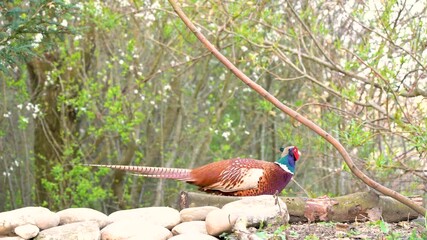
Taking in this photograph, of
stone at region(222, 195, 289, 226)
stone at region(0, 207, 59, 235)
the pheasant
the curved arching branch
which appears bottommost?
stone at region(0, 207, 59, 235)

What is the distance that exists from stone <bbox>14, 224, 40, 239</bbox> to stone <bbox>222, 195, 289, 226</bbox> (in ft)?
4.36

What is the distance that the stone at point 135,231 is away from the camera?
5098 millimetres

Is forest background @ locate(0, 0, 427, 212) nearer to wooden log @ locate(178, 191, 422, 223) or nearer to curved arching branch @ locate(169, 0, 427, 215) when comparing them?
wooden log @ locate(178, 191, 422, 223)

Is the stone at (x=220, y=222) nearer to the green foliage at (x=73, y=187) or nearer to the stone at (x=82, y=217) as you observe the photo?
the stone at (x=82, y=217)

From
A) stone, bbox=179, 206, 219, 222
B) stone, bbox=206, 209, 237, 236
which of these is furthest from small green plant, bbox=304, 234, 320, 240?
stone, bbox=179, 206, 219, 222

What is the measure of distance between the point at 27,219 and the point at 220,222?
140 cm

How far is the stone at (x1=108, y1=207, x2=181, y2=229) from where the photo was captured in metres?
5.40

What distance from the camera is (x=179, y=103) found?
12250 millimetres

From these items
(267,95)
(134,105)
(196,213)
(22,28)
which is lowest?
(196,213)

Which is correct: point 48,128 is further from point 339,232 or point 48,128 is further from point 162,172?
point 339,232

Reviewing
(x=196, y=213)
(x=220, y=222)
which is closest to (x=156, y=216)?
(x=196, y=213)

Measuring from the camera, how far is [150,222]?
5391 mm

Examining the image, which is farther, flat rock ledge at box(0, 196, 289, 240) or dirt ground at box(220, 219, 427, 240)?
flat rock ledge at box(0, 196, 289, 240)

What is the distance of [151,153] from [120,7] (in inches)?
99.5
